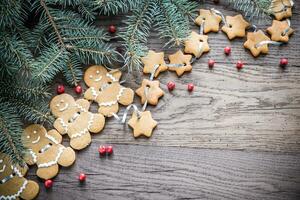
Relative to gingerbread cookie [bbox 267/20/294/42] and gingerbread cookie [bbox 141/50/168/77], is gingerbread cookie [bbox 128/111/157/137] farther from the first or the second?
gingerbread cookie [bbox 267/20/294/42]

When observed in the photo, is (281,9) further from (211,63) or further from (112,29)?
(112,29)

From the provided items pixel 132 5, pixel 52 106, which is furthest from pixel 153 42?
pixel 52 106

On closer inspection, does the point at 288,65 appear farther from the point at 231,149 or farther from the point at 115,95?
the point at 115,95

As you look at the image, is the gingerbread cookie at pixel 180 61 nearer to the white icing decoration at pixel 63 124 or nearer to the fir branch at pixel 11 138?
the white icing decoration at pixel 63 124

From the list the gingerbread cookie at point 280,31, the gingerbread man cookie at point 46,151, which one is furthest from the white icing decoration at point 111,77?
the gingerbread cookie at point 280,31

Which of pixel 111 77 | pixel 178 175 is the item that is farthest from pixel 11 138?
pixel 178 175
